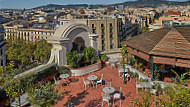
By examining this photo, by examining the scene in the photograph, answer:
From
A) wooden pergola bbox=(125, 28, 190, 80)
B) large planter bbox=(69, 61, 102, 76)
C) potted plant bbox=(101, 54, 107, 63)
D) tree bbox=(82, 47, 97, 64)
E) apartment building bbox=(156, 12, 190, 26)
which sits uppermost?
apartment building bbox=(156, 12, 190, 26)

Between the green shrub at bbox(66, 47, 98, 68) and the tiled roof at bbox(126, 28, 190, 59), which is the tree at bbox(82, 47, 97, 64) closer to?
the green shrub at bbox(66, 47, 98, 68)

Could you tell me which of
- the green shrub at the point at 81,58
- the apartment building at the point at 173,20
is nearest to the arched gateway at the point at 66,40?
the green shrub at the point at 81,58

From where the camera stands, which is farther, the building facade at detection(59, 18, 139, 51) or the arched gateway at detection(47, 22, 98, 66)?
the building facade at detection(59, 18, 139, 51)

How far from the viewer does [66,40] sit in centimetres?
1967

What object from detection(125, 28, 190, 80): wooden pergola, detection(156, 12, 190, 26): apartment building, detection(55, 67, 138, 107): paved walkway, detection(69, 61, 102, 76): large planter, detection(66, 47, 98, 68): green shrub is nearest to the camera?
detection(55, 67, 138, 107): paved walkway

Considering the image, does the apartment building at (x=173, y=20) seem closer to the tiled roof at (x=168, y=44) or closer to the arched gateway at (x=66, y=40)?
the tiled roof at (x=168, y=44)

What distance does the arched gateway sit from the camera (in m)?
19.5

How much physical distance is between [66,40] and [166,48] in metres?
10.7

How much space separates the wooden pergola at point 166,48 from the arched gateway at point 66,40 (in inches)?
283

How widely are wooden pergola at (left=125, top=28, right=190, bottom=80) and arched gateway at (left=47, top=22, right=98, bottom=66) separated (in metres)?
7.20

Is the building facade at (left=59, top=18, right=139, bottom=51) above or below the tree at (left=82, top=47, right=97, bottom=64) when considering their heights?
above

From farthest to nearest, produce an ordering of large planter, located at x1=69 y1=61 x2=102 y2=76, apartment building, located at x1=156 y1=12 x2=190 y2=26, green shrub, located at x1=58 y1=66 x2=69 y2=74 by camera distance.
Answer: apartment building, located at x1=156 y1=12 x2=190 y2=26 < large planter, located at x1=69 y1=61 x2=102 y2=76 < green shrub, located at x1=58 y1=66 x2=69 y2=74

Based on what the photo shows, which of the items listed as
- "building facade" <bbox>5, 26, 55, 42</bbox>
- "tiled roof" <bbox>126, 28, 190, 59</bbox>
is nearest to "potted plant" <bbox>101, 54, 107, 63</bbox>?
"tiled roof" <bbox>126, 28, 190, 59</bbox>

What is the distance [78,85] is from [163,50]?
8427 millimetres
